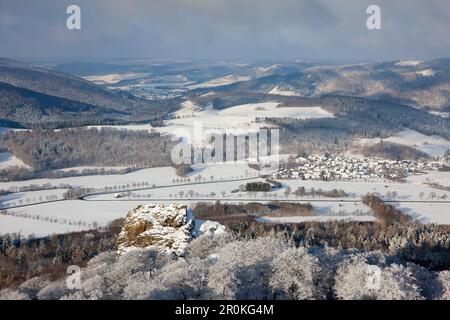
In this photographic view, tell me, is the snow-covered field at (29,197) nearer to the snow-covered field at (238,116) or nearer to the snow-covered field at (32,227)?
the snow-covered field at (32,227)

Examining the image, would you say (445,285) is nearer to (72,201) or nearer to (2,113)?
(72,201)

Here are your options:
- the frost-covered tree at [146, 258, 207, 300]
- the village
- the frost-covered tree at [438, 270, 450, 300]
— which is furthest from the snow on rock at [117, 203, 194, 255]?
the village

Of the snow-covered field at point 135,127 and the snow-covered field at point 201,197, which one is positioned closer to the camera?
the snow-covered field at point 201,197

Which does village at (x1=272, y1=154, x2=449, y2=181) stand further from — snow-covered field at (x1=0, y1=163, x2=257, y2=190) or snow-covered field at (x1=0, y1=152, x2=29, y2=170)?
snow-covered field at (x1=0, y1=152, x2=29, y2=170)

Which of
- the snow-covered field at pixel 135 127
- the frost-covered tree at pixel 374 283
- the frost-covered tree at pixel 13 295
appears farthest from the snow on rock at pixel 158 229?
the snow-covered field at pixel 135 127

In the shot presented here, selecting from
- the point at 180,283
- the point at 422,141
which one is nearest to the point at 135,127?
the point at 422,141

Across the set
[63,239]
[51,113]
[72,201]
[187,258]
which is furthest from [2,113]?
[187,258]
